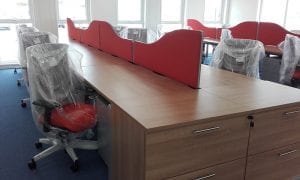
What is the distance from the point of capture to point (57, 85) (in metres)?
2.21

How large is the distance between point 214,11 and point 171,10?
1.63 m

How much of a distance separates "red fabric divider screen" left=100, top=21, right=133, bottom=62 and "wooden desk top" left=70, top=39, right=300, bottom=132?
0.44m

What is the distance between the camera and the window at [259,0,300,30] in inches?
291

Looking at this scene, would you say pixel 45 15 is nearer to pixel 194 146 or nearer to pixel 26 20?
Answer: pixel 26 20

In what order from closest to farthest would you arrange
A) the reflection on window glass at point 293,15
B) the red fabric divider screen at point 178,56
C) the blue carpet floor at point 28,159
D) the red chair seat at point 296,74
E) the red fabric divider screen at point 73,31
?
the red fabric divider screen at point 178,56 → the blue carpet floor at point 28,159 → the red chair seat at point 296,74 → the red fabric divider screen at point 73,31 → the reflection on window glass at point 293,15

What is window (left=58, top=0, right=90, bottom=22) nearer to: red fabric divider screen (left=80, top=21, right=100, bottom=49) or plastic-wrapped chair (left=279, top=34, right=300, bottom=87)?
red fabric divider screen (left=80, top=21, right=100, bottom=49)

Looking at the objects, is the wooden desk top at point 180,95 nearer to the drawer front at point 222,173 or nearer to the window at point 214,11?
the drawer front at point 222,173

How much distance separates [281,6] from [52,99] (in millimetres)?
7309

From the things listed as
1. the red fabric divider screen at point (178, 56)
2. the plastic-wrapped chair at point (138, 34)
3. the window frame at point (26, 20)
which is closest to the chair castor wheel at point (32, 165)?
the red fabric divider screen at point (178, 56)

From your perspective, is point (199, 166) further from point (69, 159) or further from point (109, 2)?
point (109, 2)

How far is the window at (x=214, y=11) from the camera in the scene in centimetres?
851

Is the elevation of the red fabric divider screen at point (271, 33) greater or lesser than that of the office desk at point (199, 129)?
greater

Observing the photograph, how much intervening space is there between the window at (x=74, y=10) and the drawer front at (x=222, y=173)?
586 centimetres

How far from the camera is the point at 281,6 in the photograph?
7.58 meters
